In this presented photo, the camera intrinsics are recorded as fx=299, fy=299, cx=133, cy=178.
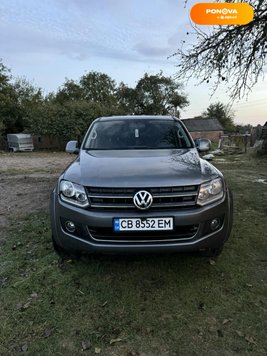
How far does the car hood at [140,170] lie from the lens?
2.58 metres

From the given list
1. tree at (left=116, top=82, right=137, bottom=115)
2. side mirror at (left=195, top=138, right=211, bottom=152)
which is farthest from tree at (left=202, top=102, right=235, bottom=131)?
side mirror at (left=195, top=138, right=211, bottom=152)

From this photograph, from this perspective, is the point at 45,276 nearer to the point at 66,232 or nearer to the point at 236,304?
the point at 66,232

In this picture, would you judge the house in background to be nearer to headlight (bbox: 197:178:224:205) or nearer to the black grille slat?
headlight (bbox: 197:178:224:205)

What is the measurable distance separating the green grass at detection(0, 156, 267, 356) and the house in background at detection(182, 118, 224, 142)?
192 feet

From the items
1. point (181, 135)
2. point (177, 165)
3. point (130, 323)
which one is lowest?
point (130, 323)

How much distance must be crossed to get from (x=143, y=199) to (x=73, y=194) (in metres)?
0.64

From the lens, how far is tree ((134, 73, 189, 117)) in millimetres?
47406

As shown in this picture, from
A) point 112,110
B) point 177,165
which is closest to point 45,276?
point 177,165

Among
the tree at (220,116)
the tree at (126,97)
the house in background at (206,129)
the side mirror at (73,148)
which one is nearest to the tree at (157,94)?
the tree at (126,97)

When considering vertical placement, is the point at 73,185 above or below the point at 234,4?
below

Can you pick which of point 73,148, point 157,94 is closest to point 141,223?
point 73,148

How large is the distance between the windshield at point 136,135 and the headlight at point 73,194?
1.15m

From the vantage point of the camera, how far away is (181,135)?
161 inches

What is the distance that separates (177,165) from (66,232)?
1.22 metres
